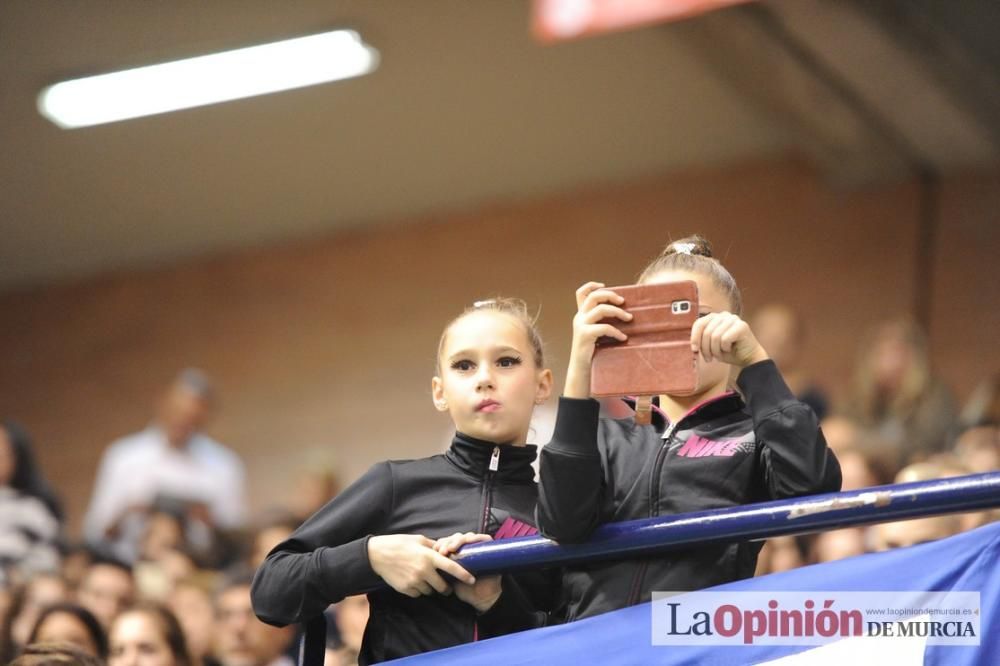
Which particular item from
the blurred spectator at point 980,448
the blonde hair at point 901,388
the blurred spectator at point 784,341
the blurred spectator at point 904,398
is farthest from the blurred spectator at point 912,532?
the blurred spectator at point 784,341

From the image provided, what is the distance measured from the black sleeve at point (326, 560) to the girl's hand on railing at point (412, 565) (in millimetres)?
30

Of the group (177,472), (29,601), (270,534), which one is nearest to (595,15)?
(270,534)

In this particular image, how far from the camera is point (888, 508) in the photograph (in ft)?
7.38

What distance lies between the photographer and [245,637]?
16.8 ft

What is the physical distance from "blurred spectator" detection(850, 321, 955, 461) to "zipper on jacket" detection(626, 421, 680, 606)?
10.4 feet

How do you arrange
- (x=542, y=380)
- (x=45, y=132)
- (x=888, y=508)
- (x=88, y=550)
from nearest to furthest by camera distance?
(x=888, y=508) → (x=542, y=380) → (x=88, y=550) → (x=45, y=132)

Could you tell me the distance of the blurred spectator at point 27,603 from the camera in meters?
5.09

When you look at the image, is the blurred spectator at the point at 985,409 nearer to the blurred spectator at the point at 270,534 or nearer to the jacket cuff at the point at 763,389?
the blurred spectator at the point at 270,534

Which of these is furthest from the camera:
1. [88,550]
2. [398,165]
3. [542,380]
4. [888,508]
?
[398,165]

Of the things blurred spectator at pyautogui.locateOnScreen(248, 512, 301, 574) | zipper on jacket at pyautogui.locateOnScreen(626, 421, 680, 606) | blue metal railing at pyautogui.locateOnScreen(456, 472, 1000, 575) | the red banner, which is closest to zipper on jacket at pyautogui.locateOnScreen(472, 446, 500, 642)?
blue metal railing at pyautogui.locateOnScreen(456, 472, 1000, 575)

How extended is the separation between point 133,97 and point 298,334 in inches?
94.6

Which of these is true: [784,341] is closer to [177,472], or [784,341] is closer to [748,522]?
[177,472]

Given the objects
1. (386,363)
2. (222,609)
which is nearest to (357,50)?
(386,363)

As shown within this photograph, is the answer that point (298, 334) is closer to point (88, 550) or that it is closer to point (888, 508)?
point (88, 550)
